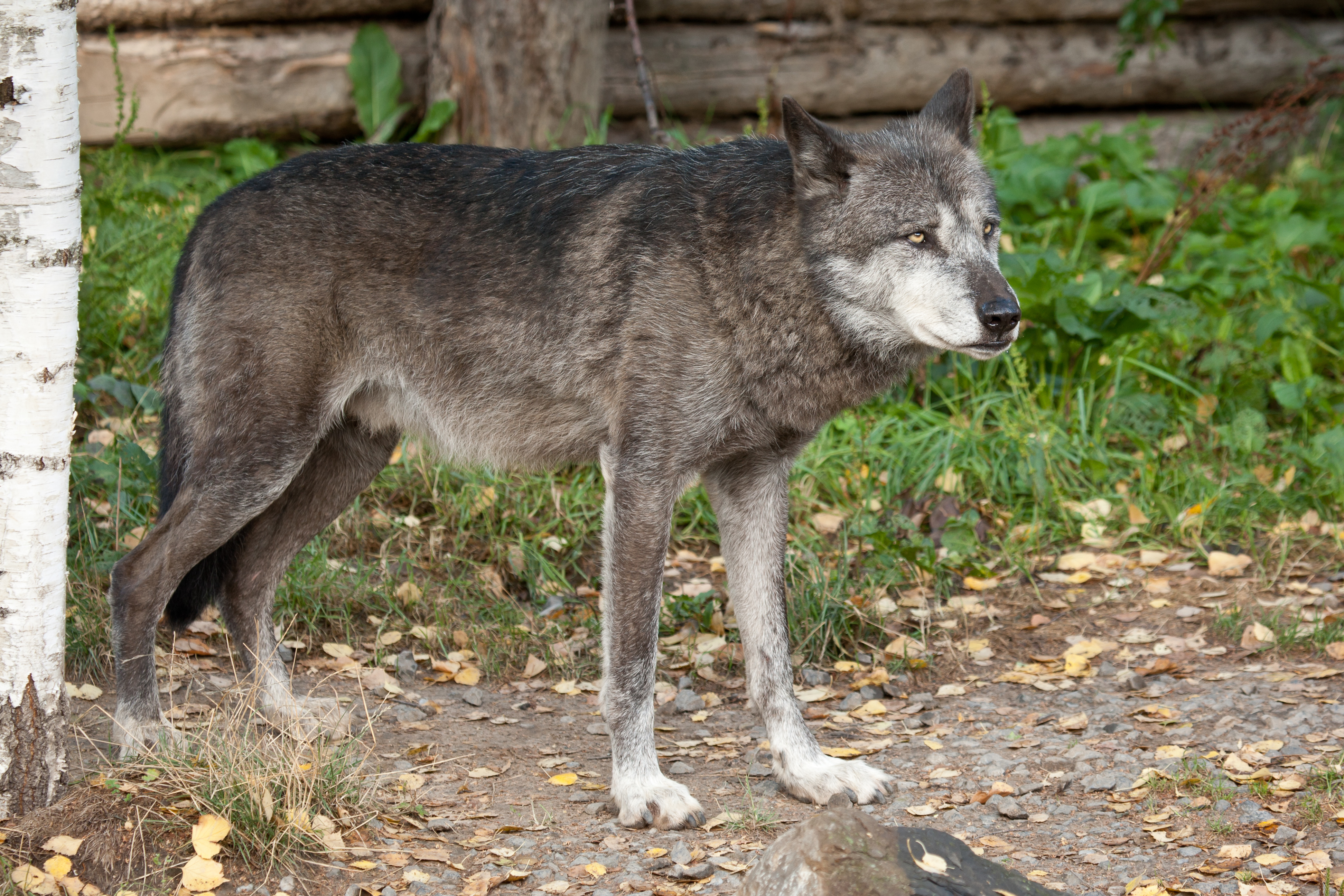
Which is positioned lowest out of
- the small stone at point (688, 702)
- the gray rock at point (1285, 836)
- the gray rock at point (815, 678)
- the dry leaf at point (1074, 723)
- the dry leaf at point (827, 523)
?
the small stone at point (688, 702)

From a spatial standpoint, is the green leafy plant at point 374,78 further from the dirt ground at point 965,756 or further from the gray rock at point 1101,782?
the gray rock at point 1101,782

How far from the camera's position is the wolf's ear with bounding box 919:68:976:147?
3814 mm

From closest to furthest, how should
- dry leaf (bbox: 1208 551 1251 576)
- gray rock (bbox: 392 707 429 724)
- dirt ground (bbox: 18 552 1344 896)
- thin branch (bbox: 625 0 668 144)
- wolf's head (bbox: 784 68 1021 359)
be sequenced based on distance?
1. dirt ground (bbox: 18 552 1344 896)
2. wolf's head (bbox: 784 68 1021 359)
3. gray rock (bbox: 392 707 429 724)
4. dry leaf (bbox: 1208 551 1251 576)
5. thin branch (bbox: 625 0 668 144)

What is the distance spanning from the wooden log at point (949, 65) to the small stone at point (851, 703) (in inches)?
178

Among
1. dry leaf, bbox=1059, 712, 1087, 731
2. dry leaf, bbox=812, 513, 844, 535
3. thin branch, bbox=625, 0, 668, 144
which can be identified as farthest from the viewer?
thin branch, bbox=625, 0, 668, 144

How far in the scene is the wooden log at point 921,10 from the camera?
7.73 metres

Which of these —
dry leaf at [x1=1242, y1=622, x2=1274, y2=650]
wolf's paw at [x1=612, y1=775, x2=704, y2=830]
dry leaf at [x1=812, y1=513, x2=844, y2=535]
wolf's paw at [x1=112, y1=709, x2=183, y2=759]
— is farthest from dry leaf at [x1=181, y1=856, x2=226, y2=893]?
dry leaf at [x1=1242, y1=622, x2=1274, y2=650]

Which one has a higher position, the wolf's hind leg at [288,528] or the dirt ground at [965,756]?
the wolf's hind leg at [288,528]

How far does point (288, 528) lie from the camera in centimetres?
432

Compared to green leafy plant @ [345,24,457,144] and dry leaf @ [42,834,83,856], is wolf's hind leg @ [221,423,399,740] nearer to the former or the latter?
dry leaf @ [42,834,83,856]

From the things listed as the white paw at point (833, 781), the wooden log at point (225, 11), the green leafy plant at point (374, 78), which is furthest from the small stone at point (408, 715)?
the wooden log at point (225, 11)

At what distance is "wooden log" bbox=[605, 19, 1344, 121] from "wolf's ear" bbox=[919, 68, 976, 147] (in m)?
3.98

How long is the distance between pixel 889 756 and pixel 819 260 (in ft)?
5.50

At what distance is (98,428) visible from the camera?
18.5 feet
